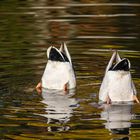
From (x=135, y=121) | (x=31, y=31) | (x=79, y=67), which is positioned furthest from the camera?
(x=31, y=31)

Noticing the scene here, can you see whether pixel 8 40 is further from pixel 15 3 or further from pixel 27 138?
pixel 27 138

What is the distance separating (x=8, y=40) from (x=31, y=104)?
4745 mm

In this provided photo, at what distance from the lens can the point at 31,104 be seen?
11469 mm

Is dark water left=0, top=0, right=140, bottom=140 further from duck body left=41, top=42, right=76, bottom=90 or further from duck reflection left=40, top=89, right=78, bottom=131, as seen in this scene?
duck body left=41, top=42, right=76, bottom=90

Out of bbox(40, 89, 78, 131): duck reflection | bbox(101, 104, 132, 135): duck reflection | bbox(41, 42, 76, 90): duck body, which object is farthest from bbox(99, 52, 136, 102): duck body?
bbox(41, 42, 76, 90): duck body

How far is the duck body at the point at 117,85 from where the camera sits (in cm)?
1178

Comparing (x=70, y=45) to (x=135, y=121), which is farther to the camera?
(x=70, y=45)

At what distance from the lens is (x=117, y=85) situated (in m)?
11.9

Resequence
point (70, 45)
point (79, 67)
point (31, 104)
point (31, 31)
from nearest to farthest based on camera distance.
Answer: point (31, 104)
point (79, 67)
point (70, 45)
point (31, 31)

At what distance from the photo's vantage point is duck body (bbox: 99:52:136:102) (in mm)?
11781

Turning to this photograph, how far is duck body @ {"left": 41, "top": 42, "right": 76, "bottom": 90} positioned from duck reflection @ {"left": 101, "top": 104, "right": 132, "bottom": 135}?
1161 mm

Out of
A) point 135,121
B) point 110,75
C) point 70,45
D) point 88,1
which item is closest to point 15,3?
point 88,1

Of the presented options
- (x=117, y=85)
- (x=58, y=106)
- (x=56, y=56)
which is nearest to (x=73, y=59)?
(x=56, y=56)

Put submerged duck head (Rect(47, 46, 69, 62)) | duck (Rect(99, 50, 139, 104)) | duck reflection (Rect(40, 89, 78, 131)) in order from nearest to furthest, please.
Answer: duck reflection (Rect(40, 89, 78, 131))
duck (Rect(99, 50, 139, 104))
submerged duck head (Rect(47, 46, 69, 62))
